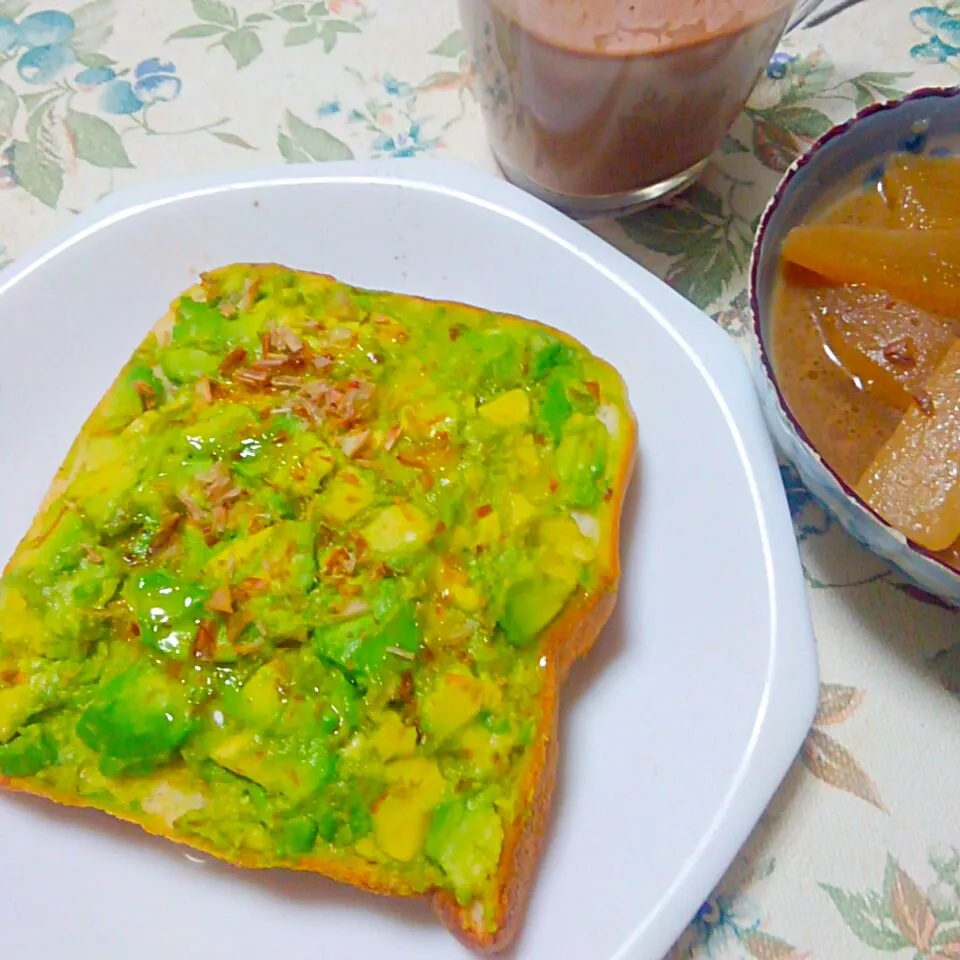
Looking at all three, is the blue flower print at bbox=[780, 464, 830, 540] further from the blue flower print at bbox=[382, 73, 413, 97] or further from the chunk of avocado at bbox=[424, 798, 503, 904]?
the blue flower print at bbox=[382, 73, 413, 97]

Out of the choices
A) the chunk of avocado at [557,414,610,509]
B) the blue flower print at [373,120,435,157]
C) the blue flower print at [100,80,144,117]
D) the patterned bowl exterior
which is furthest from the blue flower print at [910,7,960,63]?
the blue flower print at [100,80,144,117]

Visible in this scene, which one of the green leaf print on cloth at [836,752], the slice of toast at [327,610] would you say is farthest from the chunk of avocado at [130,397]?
the green leaf print on cloth at [836,752]

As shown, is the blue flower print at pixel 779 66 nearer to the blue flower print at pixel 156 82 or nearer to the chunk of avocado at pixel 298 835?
the blue flower print at pixel 156 82

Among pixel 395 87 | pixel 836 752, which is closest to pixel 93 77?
pixel 395 87

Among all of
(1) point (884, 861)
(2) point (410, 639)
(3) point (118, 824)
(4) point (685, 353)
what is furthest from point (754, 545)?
(3) point (118, 824)

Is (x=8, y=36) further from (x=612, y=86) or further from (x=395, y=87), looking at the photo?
(x=612, y=86)
